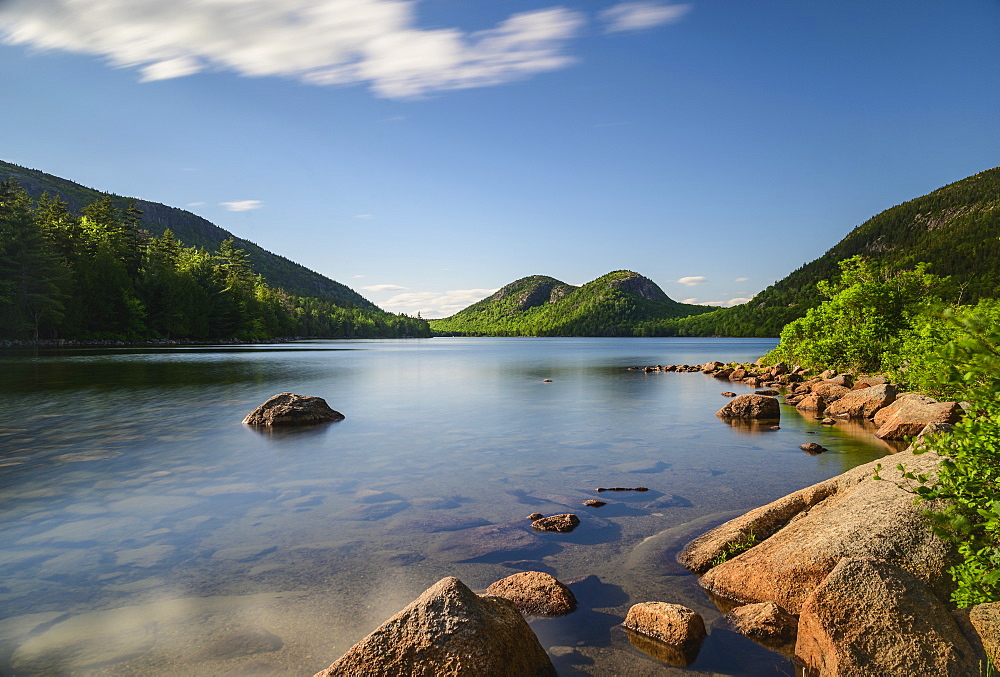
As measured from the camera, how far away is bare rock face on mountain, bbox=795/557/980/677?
17.8 ft

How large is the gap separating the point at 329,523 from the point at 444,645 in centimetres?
726

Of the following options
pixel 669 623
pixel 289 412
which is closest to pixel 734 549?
pixel 669 623

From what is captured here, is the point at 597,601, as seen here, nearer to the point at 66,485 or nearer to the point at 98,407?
the point at 66,485

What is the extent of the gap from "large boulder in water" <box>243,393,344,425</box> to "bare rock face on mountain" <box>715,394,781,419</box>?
1961 cm

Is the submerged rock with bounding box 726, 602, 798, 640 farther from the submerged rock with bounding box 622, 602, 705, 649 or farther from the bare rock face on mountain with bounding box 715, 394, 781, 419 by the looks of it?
the bare rock face on mountain with bounding box 715, 394, 781, 419

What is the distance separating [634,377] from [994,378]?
51.8 metres

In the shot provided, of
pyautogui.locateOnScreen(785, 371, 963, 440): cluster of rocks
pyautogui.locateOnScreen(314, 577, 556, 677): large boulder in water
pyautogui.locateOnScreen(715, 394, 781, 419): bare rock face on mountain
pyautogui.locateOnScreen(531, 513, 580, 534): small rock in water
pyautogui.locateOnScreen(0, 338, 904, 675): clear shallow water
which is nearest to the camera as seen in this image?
pyautogui.locateOnScreen(314, 577, 556, 677): large boulder in water

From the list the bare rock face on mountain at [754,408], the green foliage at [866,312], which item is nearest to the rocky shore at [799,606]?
the bare rock face on mountain at [754,408]

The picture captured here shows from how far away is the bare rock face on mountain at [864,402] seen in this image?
78.9 ft

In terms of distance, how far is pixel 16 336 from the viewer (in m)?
84.1

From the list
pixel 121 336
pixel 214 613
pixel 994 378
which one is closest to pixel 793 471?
pixel 994 378

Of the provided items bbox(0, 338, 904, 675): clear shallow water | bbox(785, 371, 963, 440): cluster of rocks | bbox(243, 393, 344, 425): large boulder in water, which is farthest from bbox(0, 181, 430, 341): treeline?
bbox(785, 371, 963, 440): cluster of rocks

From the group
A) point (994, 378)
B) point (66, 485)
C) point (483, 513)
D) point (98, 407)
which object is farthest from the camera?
point (98, 407)

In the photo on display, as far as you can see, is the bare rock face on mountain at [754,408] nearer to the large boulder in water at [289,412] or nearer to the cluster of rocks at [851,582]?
the cluster of rocks at [851,582]
